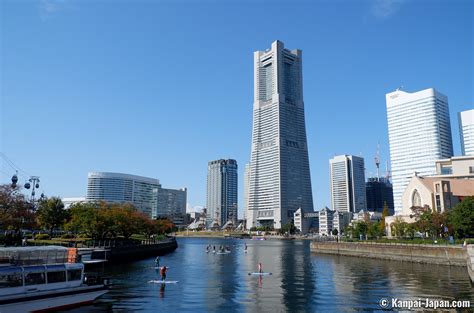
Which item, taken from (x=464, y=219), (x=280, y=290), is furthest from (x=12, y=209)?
(x=464, y=219)

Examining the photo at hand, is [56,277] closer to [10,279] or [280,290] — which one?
[10,279]

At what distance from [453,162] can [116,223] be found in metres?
151

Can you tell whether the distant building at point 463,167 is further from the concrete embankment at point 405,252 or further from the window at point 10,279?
the window at point 10,279

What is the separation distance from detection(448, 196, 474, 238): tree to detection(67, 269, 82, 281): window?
83756 millimetres

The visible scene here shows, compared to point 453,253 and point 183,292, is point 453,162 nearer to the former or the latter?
point 453,253

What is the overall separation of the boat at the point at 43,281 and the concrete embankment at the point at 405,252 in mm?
64260

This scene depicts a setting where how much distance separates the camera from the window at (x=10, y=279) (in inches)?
1307

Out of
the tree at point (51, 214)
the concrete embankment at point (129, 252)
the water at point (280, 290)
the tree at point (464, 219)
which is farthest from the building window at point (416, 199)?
the tree at point (51, 214)

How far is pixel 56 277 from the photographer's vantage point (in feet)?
123

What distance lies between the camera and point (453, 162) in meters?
172

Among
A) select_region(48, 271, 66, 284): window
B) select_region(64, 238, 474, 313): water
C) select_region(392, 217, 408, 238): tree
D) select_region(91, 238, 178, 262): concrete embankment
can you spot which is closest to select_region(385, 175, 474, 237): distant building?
select_region(392, 217, 408, 238): tree

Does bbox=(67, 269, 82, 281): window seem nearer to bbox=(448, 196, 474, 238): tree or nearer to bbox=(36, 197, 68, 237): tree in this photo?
bbox=(36, 197, 68, 237): tree

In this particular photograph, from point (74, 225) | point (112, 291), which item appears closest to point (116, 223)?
point (74, 225)

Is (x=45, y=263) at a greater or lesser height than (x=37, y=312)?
greater
